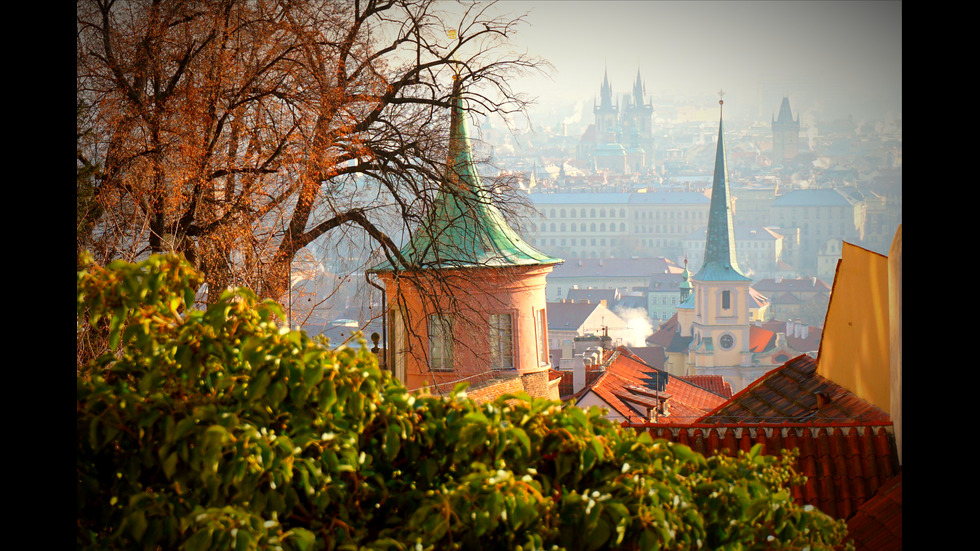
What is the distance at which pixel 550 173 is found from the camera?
46188mm

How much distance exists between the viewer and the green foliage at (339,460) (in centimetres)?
182

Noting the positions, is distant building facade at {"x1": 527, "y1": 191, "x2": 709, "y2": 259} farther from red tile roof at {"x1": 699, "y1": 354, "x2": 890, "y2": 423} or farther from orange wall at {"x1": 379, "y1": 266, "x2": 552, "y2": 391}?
red tile roof at {"x1": 699, "y1": 354, "x2": 890, "y2": 423}

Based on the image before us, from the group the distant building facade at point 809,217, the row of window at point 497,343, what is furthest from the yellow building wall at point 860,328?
the distant building facade at point 809,217

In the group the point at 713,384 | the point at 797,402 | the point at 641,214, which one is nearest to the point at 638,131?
the point at 641,214

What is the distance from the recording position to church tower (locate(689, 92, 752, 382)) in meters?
58.4

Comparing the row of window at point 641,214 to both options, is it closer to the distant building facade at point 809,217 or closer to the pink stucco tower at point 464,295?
the distant building facade at point 809,217

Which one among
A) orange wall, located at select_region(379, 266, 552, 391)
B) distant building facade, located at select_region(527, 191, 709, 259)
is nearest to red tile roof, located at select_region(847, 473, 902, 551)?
orange wall, located at select_region(379, 266, 552, 391)

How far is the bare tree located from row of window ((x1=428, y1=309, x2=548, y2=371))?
5.19ft

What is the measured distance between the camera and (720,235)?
58000mm

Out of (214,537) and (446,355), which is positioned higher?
(214,537)

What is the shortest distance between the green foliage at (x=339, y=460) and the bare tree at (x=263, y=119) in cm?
351
